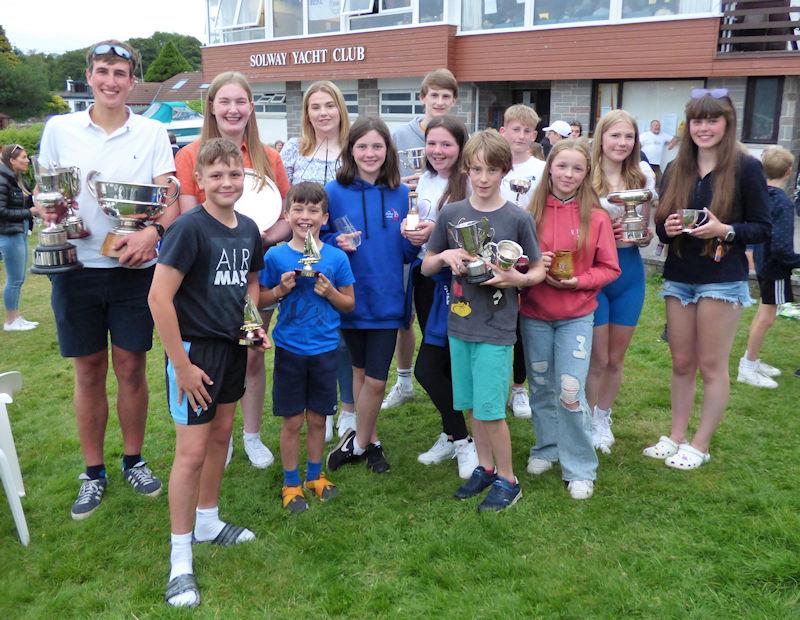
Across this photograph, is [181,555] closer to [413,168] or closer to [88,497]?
[88,497]

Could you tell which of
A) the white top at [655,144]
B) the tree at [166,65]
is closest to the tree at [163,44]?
the tree at [166,65]

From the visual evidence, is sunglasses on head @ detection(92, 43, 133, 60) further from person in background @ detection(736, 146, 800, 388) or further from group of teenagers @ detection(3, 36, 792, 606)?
person in background @ detection(736, 146, 800, 388)

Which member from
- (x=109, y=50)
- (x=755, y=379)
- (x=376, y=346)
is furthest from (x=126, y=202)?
(x=755, y=379)

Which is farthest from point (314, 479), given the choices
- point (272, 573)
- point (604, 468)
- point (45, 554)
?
point (604, 468)

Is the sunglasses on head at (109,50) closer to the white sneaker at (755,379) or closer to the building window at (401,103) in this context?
the white sneaker at (755,379)

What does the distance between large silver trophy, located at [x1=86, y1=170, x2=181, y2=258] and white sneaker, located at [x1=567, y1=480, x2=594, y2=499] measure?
2.54 m

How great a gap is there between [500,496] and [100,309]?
7.39 feet

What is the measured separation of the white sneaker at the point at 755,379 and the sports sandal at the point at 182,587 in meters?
4.32

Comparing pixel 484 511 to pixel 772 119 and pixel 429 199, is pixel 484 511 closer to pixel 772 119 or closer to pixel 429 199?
pixel 429 199

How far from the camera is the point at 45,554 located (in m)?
3.22

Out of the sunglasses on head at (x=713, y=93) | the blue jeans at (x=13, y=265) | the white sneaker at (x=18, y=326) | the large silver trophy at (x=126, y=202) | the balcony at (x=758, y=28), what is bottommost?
the white sneaker at (x=18, y=326)

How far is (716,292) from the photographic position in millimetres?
3574

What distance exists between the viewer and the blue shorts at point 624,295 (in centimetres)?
382

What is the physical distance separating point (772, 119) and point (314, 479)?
12242 mm
